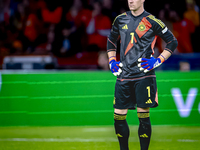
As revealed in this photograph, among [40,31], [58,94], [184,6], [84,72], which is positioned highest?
[184,6]

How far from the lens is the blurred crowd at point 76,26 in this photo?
6.99m

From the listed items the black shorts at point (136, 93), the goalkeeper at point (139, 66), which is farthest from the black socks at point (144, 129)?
the black shorts at point (136, 93)

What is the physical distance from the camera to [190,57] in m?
6.34

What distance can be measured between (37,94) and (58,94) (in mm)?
352

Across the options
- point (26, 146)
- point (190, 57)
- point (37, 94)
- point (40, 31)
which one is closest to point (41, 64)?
point (37, 94)

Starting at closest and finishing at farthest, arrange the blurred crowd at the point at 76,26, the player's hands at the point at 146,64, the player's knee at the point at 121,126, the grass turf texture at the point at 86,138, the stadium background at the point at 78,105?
the player's hands at the point at 146,64, the player's knee at the point at 121,126, the grass turf texture at the point at 86,138, the stadium background at the point at 78,105, the blurred crowd at the point at 76,26

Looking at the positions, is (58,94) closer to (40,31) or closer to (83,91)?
(83,91)

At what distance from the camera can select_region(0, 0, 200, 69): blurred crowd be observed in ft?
22.9

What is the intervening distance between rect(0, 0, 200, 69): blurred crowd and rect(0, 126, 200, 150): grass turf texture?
1.71m

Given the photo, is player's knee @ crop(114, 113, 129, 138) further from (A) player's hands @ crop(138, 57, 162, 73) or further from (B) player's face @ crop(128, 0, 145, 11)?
(B) player's face @ crop(128, 0, 145, 11)

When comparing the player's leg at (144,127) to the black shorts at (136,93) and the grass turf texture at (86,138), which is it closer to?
the black shorts at (136,93)

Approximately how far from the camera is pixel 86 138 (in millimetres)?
4977

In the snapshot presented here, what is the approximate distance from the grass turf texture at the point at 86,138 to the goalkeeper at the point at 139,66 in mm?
872

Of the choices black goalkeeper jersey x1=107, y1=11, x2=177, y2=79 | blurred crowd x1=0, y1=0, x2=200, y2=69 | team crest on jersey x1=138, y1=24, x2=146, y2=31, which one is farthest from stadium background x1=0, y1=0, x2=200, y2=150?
team crest on jersey x1=138, y1=24, x2=146, y2=31
